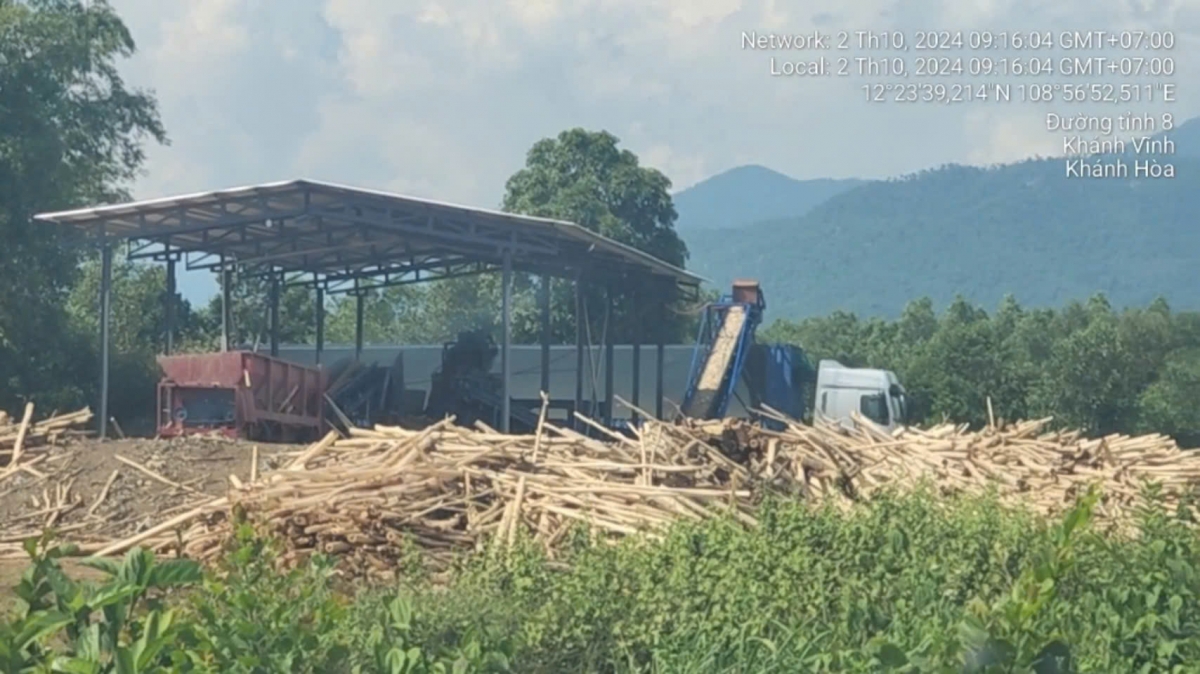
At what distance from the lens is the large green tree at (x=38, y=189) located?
3189cm

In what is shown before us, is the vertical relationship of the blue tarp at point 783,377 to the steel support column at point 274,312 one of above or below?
below

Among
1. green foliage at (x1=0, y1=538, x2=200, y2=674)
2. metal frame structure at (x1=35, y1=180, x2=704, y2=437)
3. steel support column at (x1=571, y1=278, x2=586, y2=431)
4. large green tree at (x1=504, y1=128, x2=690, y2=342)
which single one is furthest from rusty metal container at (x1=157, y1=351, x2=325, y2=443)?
large green tree at (x1=504, y1=128, x2=690, y2=342)

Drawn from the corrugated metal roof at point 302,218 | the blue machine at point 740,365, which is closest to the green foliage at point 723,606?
the corrugated metal roof at point 302,218

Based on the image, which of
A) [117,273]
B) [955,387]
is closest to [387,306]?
[117,273]

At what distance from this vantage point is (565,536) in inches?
470

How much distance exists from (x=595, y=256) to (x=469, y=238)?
503 cm

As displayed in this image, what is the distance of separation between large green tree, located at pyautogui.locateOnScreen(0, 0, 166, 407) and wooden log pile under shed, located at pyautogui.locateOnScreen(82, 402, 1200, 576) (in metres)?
18.6

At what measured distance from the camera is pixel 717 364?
34.6m

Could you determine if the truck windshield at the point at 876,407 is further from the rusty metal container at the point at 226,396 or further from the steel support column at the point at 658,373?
the rusty metal container at the point at 226,396

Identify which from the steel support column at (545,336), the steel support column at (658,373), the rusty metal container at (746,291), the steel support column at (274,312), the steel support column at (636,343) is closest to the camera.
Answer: the steel support column at (545,336)

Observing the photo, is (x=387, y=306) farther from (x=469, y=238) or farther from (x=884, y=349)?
(x=469, y=238)

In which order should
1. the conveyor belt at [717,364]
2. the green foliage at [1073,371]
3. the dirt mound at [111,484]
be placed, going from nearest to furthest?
1. the dirt mound at [111,484]
2. the conveyor belt at [717,364]
3. the green foliage at [1073,371]

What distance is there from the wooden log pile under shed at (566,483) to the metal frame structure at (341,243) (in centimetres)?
1205

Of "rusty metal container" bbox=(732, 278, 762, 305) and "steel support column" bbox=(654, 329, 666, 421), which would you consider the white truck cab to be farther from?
"steel support column" bbox=(654, 329, 666, 421)
